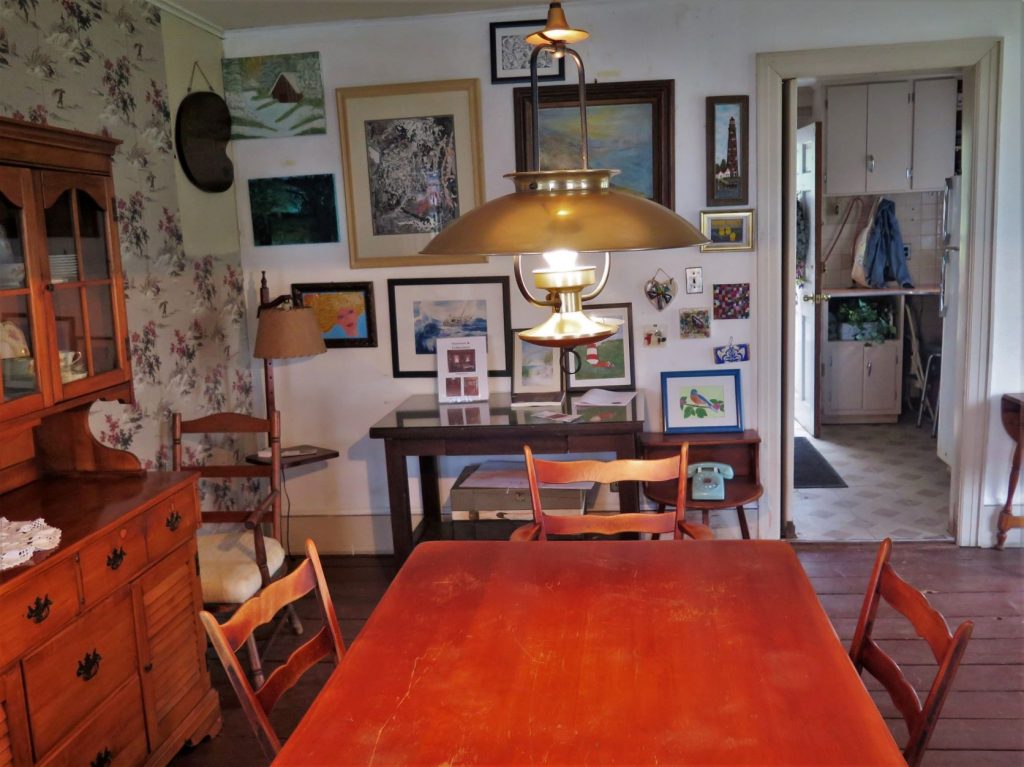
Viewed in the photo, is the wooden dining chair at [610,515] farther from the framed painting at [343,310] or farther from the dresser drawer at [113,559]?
the framed painting at [343,310]

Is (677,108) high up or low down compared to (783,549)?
up

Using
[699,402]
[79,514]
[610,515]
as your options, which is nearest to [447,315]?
[699,402]

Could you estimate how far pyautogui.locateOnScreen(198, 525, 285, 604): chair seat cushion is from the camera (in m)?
3.21

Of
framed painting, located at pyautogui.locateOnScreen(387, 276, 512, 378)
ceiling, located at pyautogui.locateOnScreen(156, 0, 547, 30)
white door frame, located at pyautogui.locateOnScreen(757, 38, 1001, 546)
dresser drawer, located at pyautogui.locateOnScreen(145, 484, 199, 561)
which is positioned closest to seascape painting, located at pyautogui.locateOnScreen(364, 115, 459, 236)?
framed painting, located at pyautogui.locateOnScreen(387, 276, 512, 378)

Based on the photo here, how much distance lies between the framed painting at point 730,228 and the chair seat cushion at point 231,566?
2.31 m

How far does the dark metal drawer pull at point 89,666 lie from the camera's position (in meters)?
2.39

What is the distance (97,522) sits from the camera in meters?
2.48

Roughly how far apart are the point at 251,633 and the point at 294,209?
113 inches

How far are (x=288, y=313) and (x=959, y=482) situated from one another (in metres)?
3.22

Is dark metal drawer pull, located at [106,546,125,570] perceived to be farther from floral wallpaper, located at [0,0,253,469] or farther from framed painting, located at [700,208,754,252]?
framed painting, located at [700,208,754,252]

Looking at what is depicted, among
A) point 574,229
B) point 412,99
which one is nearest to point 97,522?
point 574,229

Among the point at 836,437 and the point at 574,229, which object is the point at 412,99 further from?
the point at 836,437

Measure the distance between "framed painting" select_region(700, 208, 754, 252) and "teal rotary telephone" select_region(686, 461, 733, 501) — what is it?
38.7 inches

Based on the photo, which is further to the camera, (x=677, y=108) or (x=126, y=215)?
(x=677, y=108)
